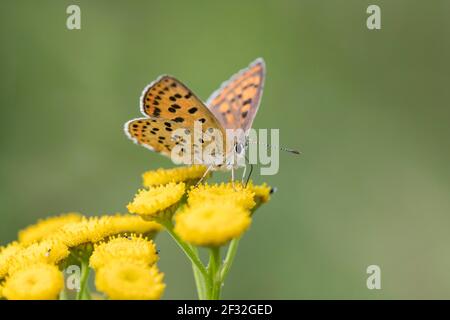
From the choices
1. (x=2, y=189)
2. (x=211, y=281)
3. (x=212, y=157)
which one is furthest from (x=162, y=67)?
(x=211, y=281)

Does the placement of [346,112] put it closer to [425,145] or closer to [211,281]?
[425,145]

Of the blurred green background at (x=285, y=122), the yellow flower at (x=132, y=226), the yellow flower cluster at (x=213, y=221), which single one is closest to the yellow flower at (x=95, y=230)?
the yellow flower at (x=132, y=226)

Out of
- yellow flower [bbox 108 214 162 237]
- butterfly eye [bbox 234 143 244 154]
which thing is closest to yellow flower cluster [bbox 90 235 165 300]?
yellow flower [bbox 108 214 162 237]

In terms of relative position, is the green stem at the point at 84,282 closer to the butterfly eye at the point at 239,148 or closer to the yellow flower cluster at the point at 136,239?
the yellow flower cluster at the point at 136,239

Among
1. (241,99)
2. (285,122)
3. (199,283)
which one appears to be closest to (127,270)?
(199,283)

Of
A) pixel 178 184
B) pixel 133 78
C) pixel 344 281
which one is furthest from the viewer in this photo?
pixel 133 78

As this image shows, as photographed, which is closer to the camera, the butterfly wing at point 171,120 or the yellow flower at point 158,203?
the yellow flower at point 158,203

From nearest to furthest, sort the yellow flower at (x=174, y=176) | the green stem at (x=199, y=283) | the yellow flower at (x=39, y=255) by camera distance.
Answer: the yellow flower at (x=39, y=255)
the green stem at (x=199, y=283)
the yellow flower at (x=174, y=176)

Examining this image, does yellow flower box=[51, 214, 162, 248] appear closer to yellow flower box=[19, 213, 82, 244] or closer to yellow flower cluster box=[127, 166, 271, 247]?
yellow flower cluster box=[127, 166, 271, 247]
